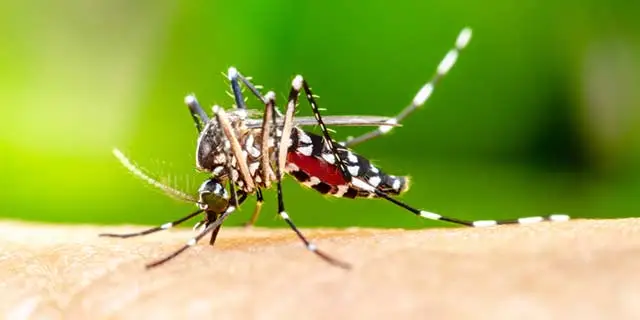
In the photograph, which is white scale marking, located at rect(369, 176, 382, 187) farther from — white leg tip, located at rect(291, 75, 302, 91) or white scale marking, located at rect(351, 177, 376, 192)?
white leg tip, located at rect(291, 75, 302, 91)

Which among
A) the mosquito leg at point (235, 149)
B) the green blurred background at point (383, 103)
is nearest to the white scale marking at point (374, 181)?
the mosquito leg at point (235, 149)

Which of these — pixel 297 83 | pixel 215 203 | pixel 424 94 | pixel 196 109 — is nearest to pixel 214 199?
pixel 215 203

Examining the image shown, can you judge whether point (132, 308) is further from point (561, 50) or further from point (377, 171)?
point (561, 50)

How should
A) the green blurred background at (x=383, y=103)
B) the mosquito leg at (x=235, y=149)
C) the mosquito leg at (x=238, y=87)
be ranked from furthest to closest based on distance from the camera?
the green blurred background at (x=383, y=103) → the mosquito leg at (x=238, y=87) → the mosquito leg at (x=235, y=149)

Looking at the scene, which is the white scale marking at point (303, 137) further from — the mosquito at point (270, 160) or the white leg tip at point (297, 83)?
the white leg tip at point (297, 83)

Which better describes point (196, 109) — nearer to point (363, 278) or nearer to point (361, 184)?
point (361, 184)

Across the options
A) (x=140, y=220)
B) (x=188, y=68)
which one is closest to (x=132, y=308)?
(x=140, y=220)


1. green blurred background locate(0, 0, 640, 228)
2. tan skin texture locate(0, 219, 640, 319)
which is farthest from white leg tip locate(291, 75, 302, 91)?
green blurred background locate(0, 0, 640, 228)
